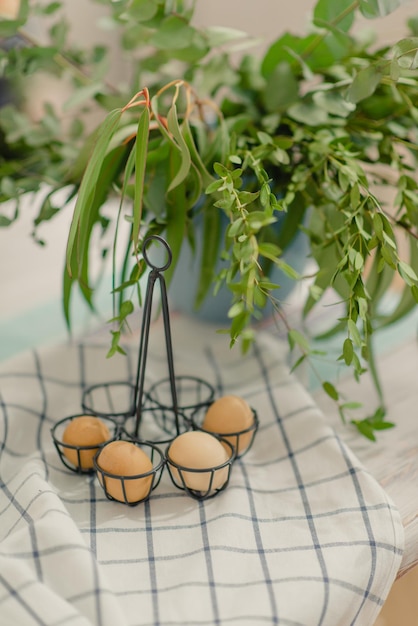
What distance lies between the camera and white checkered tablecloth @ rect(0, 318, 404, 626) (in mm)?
515

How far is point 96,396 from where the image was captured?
2.56 feet

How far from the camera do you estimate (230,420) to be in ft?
2.23

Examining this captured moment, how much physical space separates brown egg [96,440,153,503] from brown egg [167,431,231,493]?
1.0 inches

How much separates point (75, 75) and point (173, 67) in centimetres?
13

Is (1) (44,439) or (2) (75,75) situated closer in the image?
(1) (44,439)

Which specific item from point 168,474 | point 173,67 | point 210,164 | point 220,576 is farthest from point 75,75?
point 220,576

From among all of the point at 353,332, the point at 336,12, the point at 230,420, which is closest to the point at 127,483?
the point at 230,420

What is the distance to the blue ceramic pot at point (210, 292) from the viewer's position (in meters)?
0.88

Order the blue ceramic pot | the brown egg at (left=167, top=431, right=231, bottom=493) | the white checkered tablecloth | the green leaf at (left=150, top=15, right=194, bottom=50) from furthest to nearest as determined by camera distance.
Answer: the blue ceramic pot → the green leaf at (left=150, top=15, right=194, bottom=50) → the brown egg at (left=167, top=431, right=231, bottom=493) → the white checkered tablecloth

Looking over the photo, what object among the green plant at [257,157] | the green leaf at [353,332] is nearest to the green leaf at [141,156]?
the green plant at [257,157]

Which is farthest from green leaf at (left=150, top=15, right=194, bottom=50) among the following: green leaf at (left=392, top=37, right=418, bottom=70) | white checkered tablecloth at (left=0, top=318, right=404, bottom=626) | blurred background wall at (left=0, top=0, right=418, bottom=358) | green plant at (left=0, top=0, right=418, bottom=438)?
white checkered tablecloth at (left=0, top=318, right=404, bottom=626)

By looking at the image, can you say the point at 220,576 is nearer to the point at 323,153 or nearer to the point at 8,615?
the point at 8,615

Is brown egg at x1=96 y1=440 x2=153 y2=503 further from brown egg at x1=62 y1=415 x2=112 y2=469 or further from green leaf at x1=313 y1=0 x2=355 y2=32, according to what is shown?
green leaf at x1=313 y1=0 x2=355 y2=32

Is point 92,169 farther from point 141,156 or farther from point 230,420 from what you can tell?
point 230,420
